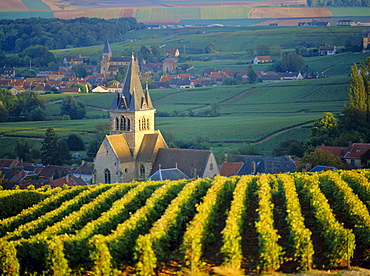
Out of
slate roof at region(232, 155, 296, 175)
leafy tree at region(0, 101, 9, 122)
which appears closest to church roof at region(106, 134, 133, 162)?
slate roof at region(232, 155, 296, 175)

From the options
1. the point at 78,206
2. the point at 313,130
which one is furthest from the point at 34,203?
the point at 313,130

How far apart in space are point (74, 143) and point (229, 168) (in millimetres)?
28620

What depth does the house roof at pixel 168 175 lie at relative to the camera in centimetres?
4550

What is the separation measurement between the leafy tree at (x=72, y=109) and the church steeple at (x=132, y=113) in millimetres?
56193

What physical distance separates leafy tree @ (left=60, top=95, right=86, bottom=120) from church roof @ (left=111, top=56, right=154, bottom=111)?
184 feet

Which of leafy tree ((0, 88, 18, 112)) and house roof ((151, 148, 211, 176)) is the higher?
house roof ((151, 148, 211, 176))

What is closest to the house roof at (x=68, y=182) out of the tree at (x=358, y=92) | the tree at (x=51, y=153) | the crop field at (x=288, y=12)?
the tree at (x=51, y=153)

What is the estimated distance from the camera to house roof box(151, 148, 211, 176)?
47250 mm

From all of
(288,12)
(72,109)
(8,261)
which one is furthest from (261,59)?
(8,261)

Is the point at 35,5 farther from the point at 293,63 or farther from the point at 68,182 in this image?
the point at 68,182

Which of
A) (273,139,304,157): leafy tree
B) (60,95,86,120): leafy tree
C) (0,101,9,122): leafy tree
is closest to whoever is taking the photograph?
(273,139,304,157): leafy tree

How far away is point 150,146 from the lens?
4975 cm

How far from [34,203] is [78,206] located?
4034 mm

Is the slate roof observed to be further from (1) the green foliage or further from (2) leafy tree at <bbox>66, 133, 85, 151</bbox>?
(1) the green foliage
